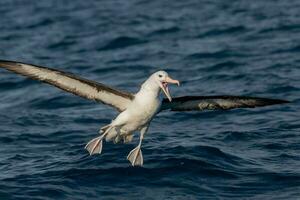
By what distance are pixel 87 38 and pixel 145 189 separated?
48.1 feet

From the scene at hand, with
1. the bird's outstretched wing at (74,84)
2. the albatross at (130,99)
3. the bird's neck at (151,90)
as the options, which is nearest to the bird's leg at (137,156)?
the albatross at (130,99)

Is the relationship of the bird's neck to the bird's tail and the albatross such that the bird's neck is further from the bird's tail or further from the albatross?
the bird's tail

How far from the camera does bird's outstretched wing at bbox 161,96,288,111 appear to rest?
40.4 ft

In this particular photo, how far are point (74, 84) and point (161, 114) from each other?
17.1ft

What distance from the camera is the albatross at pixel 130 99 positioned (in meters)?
11.8

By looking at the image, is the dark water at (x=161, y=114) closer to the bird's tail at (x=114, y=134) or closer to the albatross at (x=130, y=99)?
the bird's tail at (x=114, y=134)

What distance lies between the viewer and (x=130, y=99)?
1223cm

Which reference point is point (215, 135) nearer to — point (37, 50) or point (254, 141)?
point (254, 141)

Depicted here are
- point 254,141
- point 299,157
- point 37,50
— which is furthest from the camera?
point 37,50

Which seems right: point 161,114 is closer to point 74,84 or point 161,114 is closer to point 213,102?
point 213,102

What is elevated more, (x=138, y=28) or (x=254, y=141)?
(x=138, y=28)

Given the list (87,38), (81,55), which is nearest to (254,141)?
(81,55)

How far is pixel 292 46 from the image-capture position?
22.5 metres

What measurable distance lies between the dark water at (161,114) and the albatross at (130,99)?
79 cm
